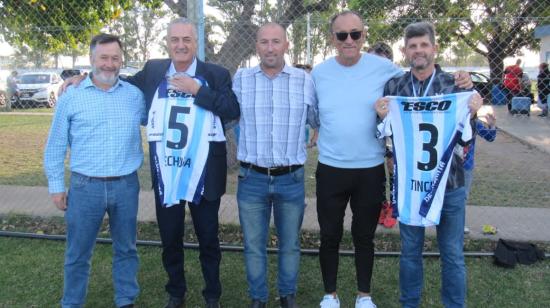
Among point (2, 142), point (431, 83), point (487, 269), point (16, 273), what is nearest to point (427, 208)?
point (431, 83)

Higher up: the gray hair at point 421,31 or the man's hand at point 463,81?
the gray hair at point 421,31

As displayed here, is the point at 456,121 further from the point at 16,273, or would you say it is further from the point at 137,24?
the point at 137,24

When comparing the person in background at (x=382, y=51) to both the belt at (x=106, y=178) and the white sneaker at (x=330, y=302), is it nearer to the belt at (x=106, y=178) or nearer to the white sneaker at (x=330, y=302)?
the white sneaker at (x=330, y=302)

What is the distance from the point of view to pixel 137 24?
30.6ft

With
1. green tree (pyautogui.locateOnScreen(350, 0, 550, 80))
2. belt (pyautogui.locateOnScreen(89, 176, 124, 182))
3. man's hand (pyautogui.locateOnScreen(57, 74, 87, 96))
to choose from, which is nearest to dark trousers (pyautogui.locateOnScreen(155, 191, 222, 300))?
belt (pyautogui.locateOnScreen(89, 176, 124, 182))

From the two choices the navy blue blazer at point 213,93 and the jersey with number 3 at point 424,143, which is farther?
the navy blue blazer at point 213,93

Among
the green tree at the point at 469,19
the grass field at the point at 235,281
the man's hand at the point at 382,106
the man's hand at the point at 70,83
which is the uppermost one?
the green tree at the point at 469,19

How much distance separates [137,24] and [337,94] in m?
6.87

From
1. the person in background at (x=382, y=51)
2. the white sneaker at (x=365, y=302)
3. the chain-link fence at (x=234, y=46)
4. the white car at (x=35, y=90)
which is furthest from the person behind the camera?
the white car at (x=35, y=90)

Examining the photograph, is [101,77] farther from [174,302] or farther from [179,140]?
[174,302]

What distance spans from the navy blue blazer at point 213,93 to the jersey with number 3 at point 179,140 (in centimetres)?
5

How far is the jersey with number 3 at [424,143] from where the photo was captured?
3.28 metres

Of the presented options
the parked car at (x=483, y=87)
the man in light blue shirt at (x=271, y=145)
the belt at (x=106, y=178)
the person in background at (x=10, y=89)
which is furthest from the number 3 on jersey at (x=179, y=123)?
the person in background at (x=10, y=89)

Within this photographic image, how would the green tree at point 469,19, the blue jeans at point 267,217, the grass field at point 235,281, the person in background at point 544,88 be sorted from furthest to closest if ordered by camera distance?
1. the person in background at point 544,88
2. the green tree at point 469,19
3. the grass field at point 235,281
4. the blue jeans at point 267,217
